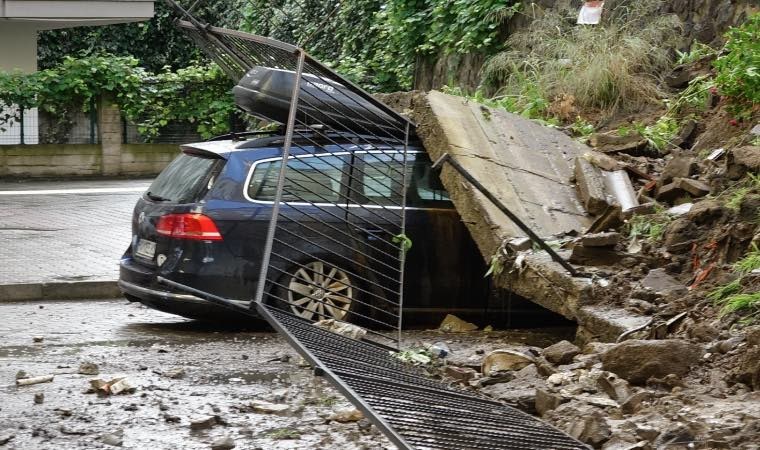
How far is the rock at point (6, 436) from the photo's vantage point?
6.19 meters

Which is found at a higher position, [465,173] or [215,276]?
[465,173]

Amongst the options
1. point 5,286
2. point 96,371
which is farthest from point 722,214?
point 5,286

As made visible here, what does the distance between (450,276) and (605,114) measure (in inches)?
135

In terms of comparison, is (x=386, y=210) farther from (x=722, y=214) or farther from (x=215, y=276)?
(x=722, y=214)

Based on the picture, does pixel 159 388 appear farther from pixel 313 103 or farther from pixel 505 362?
pixel 313 103

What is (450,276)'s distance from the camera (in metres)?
9.89

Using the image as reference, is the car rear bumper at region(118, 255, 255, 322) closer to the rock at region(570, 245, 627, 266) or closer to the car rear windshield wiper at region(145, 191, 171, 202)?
the car rear windshield wiper at region(145, 191, 171, 202)

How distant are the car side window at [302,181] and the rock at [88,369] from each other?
204cm

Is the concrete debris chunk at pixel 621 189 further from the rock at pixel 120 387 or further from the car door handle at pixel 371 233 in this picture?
the rock at pixel 120 387

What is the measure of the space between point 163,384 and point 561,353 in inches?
99.4

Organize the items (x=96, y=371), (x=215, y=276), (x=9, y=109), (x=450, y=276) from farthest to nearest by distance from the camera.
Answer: (x=9, y=109)
(x=450, y=276)
(x=215, y=276)
(x=96, y=371)

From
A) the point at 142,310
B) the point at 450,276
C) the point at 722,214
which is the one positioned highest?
the point at 722,214

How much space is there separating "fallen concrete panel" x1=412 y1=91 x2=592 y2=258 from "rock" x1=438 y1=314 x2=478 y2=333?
2.78ft

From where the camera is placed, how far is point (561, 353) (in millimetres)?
7371
